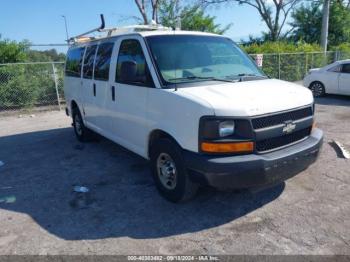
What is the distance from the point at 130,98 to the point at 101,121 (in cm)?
138

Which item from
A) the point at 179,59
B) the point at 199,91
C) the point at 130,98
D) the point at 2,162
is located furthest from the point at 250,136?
the point at 2,162

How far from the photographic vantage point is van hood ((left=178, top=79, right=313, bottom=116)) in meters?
3.46

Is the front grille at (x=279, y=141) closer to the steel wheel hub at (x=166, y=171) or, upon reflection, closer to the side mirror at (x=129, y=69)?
the steel wheel hub at (x=166, y=171)

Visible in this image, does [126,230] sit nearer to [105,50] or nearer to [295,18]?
[105,50]

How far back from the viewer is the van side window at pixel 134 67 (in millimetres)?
4285

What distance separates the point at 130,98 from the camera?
475 centimetres

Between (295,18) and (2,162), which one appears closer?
(2,162)

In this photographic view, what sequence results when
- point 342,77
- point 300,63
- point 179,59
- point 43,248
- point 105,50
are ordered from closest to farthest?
point 43,248 < point 179,59 < point 105,50 < point 342,77 < point 300,63

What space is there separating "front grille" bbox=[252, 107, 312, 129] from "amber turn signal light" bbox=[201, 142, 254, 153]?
213 mm

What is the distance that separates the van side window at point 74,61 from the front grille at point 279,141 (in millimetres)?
4534

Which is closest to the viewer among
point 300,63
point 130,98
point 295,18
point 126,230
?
point 126,230

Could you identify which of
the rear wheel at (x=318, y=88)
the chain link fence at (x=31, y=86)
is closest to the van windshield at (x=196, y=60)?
the rear wheel at (x=318, y=88)

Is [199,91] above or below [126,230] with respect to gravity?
above

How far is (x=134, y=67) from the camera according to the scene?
4.28 m
